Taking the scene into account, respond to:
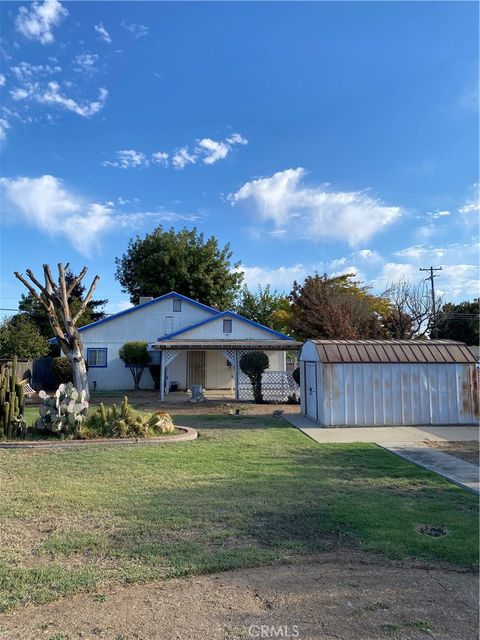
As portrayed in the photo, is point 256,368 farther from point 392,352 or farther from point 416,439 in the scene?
point 416,439

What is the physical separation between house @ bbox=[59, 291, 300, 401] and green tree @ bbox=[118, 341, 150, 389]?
52 centimetres

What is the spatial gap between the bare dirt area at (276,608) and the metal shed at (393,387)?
895cm

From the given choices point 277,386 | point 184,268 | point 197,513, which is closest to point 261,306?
point 184,268

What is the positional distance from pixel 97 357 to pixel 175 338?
17.5ft

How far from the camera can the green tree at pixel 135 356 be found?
25.3 m

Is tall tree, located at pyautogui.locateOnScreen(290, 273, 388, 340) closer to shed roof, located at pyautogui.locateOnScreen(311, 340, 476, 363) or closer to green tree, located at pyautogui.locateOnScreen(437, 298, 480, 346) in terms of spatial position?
shed roof, located at pyautogui.locateOnScreen(311, 340, 476, 363)

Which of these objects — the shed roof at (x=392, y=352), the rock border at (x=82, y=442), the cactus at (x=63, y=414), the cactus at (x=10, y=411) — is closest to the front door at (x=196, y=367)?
the shed roof at (x=392, y=352)

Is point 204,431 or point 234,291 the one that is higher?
point 234,291

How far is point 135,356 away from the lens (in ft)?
82.9

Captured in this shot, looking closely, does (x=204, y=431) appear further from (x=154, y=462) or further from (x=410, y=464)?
(x=410, y=464)

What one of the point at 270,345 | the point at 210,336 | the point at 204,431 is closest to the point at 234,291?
the point at 210,336

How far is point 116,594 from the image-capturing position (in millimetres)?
3504

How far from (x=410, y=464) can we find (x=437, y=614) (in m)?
5.15

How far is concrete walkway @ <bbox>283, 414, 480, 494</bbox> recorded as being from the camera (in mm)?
7583
